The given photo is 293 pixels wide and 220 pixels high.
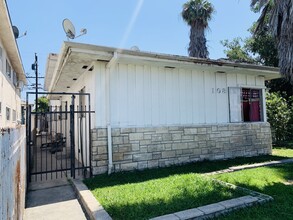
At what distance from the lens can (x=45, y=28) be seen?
12.1 meters

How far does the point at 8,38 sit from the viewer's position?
8.97 m

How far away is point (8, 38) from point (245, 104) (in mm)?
9653

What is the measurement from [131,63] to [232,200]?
4391 millimetres

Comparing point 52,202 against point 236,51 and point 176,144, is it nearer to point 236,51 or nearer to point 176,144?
point 176,144

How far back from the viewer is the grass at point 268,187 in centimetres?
354

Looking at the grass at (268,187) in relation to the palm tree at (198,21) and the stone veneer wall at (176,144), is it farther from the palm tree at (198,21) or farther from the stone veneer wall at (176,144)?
the palm tree at (198,21)

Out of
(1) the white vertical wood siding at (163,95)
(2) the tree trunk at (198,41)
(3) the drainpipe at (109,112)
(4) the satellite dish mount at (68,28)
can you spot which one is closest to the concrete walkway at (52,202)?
(3) the drainpipe at (109,112)

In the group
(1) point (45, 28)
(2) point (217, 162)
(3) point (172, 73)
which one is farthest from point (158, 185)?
(1) point (45, 28)

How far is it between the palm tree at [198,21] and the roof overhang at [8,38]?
40.0 ft

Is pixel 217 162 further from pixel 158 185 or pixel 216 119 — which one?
pixel 158 185

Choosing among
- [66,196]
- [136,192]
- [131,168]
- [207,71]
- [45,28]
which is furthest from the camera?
[45,28]

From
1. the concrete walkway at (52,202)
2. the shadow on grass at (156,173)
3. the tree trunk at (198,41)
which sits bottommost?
the concrete walkway at (52,202)

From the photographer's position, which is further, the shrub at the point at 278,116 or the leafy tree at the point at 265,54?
the leafy tree at the point at 265,54

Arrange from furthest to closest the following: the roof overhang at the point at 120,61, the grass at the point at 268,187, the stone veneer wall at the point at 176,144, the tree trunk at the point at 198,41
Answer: the tree trunk at the point at 198,41, the stone veneer wall at the point at 176,144, the roof overhang at the point at 120,61, the grass at the point at 268,187
